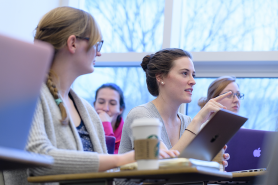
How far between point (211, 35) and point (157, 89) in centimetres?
125

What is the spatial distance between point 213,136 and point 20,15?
2.38 metres

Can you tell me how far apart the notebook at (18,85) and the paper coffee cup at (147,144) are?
32cm

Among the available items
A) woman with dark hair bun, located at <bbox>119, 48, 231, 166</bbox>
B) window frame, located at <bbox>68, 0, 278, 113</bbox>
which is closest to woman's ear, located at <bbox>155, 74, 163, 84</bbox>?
woman with dark hair bun, located at <bbox>119, 48, 231, 166</bbox>

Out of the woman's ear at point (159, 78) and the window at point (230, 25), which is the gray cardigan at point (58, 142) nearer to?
the woman's ear at point (159, 78)

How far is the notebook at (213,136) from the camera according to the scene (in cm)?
143

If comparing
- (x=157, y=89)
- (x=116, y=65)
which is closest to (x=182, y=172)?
(x=157, y=89)

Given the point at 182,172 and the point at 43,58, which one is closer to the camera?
the point at 43,58

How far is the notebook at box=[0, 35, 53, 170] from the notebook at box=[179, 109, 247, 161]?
2.36 feet

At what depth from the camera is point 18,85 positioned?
33.3 inches

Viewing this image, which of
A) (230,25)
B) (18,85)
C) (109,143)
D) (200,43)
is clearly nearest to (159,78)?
(109,143)

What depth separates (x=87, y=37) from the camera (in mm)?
1651

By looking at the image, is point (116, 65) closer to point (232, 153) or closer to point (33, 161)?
point (232, 153)

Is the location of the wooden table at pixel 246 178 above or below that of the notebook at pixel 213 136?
below

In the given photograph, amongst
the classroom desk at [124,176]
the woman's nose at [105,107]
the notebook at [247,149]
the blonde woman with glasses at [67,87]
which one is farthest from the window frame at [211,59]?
the classroom desk at [124,176]
